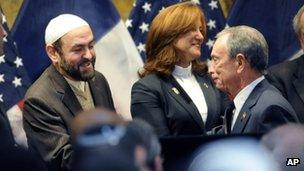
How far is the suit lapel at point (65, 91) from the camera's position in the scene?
481 cm

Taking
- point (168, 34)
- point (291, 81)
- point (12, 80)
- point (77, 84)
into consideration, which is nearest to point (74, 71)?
point (77, 84)

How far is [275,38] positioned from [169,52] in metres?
1.51

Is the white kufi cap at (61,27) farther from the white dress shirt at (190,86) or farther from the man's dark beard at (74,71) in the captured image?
the white dress shirt at (190,86)

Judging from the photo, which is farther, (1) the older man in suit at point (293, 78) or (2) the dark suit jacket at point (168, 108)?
(1) the older man in suit at point (293, 78)

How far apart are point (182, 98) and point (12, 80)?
3.93 ft

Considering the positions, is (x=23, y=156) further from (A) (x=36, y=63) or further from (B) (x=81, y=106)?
(A) (x=36, y=63)

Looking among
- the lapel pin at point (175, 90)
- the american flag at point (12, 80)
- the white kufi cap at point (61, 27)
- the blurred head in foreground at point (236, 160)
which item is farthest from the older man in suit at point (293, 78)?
the blurred head in foreground at point (236, 160)

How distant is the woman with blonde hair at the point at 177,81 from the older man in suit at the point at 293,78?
1.48ft

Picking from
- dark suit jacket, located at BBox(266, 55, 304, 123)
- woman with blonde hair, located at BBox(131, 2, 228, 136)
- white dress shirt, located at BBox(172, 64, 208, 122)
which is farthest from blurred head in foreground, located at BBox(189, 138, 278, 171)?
dark suit jacket, located at BBox(266, 55, 304, 123)

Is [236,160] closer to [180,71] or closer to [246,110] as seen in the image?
[246,110]

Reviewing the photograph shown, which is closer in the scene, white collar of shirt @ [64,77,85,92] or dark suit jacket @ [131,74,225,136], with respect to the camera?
dark suit jacket @ [131,74,225,136]

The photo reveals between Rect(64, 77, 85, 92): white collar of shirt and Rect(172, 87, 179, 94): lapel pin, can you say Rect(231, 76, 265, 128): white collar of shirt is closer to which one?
Rect(172, 87, 179, 94): lapel pin

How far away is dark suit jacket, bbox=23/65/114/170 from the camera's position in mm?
4617

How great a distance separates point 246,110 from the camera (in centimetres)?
429
